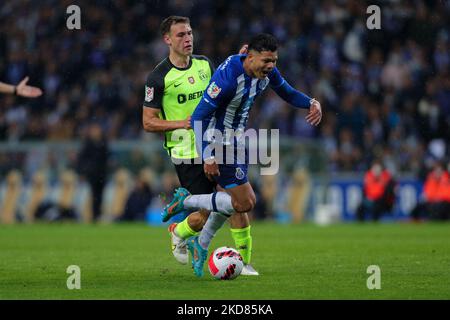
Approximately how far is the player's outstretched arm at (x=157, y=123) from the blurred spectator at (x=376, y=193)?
42.7ft

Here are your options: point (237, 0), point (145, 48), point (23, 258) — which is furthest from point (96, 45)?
point (23, 258)

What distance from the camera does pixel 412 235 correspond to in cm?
1695

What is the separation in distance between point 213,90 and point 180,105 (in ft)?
3.73

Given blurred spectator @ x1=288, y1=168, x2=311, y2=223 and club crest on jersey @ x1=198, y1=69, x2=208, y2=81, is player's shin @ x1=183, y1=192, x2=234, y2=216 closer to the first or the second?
club crest on jersey @ x1=198, y1=69, x2=208, y2=81

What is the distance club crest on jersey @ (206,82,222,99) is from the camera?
930 centimetres

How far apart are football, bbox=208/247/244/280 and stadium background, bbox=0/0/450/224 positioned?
46.2ft

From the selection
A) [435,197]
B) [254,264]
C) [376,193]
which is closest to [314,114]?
[254,264]

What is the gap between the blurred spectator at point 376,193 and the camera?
22.6 m

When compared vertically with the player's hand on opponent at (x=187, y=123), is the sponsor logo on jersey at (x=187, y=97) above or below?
above

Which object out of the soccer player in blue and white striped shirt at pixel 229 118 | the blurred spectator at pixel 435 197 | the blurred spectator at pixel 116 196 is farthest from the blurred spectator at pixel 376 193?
the soccer player in blue and white striped shirt at pixel 229 118

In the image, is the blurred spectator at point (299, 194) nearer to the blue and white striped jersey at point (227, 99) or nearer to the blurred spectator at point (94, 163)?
the blurred spectator at point (94, 163)

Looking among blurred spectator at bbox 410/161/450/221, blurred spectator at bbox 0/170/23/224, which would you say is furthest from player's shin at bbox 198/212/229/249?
blurred spectator at bbox 0/170/23/224

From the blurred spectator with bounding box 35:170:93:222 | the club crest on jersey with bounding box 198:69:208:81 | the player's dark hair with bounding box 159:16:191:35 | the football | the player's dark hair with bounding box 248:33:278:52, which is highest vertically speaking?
the player's dark hair with bounding box 159:16:191:35

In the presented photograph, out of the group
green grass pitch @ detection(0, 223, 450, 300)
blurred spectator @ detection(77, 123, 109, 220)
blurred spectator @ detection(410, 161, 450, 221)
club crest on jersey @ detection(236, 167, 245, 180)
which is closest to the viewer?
green grass pitch @ detection(0, 223, 450, 300)
